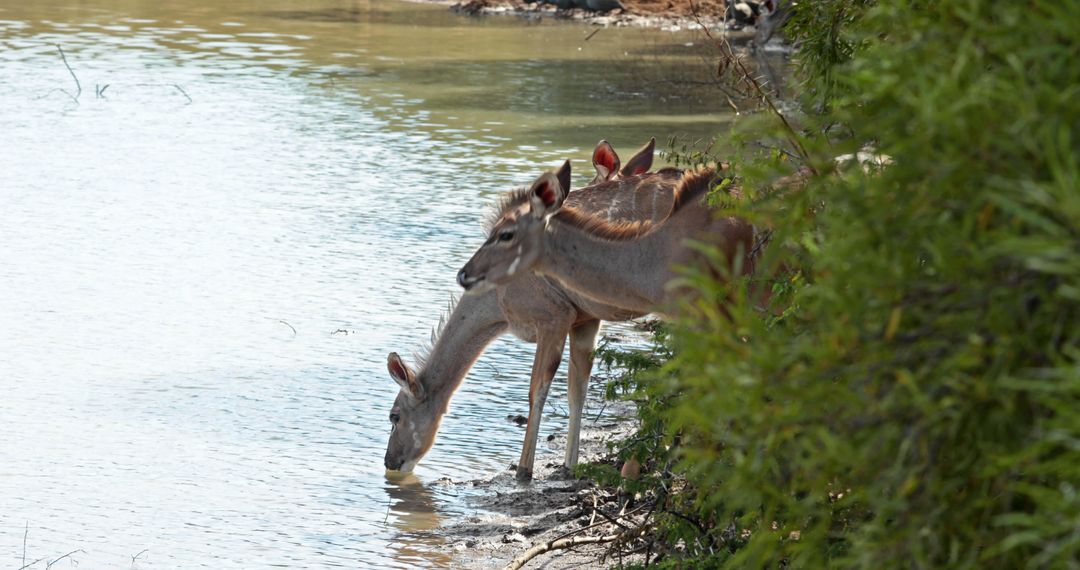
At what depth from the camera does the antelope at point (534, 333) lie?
697 centimetres

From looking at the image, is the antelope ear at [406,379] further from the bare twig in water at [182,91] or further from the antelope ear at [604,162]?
the bare twig in water at [182,91]

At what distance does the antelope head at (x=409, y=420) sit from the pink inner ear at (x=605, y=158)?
147 cm

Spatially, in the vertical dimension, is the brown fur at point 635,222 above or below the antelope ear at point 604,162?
above

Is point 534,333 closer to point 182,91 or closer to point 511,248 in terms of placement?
point 511,248

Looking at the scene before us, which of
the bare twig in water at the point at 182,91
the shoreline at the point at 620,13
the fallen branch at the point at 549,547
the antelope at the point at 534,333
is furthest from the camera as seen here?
the shoreline at the point at 620,13

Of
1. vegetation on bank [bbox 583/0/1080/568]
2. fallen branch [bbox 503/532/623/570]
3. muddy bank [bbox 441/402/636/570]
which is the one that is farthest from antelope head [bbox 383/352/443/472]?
vegetation on bank [bbox 583/0/1080/568]

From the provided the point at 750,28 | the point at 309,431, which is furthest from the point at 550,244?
the point at 750,28

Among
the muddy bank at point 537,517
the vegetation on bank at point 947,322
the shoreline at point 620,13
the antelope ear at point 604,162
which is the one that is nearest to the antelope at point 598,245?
Result: the muddy bank at point 537,517

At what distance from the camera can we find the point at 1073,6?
2.02m

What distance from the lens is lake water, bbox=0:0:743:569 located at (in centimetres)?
666

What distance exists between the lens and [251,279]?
33.9ft

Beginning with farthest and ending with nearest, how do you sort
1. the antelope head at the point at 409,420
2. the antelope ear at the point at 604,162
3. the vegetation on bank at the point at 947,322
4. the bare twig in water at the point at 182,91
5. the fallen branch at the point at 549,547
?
the bare twig in water at the point at 182,91, the antelope ear at the point at 604,162, the antelope head at the point at 409,420, the fallen branch at the point at 549,547, the vegetation on bank at the point at 947,322

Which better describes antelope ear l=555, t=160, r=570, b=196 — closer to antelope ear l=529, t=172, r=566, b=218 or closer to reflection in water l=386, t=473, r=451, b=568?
antelope ear l=529, t=172, r=566, b=218

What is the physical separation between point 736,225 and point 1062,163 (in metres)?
4.28
